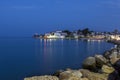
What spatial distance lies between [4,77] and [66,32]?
502 ft

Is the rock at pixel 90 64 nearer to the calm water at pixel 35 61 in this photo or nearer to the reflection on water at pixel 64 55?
the calm water at pixel 35 61

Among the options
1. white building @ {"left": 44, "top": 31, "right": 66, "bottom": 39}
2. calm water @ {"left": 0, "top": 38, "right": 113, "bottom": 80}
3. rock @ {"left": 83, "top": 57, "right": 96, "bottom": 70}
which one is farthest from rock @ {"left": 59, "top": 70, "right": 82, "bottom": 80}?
white building @ {"left": 44, "top": 31, "right": 66, "bottom": 39}

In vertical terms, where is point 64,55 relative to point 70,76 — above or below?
below

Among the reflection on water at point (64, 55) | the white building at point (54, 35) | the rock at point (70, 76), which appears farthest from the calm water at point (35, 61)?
the white building at point (54, 35)

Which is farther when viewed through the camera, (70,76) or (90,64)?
(90,64)

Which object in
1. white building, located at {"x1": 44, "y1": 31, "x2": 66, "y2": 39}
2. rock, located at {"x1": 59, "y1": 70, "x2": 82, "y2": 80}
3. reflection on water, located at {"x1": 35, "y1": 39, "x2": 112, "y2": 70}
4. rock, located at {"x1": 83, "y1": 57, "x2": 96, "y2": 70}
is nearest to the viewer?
rock, located at {"x1": 59, "y1": 70, "x2": 82, "y2": 80}

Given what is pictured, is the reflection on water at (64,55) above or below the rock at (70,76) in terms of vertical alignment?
below

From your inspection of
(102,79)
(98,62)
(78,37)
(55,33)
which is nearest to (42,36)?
(55,33)

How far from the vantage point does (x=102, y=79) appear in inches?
638

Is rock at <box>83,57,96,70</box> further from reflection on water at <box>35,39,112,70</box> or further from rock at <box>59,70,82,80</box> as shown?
rock at <box>59,70,82,80</box>

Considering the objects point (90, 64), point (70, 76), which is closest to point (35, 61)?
point (90, 64)

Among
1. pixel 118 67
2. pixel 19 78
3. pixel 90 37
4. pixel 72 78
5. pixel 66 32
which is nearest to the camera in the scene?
pixel 118 67

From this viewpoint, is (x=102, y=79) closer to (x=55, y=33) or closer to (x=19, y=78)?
(x=19, y=78)

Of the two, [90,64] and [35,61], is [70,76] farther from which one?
[35,61]
